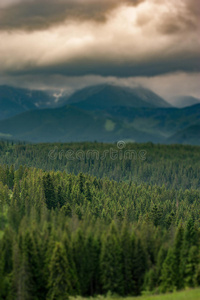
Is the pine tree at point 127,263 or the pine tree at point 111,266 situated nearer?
the pine tree at point 111,266

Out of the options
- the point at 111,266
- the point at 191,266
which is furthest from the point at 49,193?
the point at 191,266

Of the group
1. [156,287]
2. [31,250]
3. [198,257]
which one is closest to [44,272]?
[31,250]

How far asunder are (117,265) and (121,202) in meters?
99.3

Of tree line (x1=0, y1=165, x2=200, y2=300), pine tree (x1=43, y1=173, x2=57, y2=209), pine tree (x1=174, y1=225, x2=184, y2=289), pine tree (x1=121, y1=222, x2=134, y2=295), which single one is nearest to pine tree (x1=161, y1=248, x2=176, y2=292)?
tree line (x1=0, y1=165, x2=200, y2=300)

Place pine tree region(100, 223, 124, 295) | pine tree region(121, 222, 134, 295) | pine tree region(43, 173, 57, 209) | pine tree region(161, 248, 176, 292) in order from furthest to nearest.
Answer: pine tree region(43, 173, 57, 209), pine tree region(121, 222, 134, 295), pine tree region(100, 223, 124, 295), pine tree region(161, 248, 176, 292)

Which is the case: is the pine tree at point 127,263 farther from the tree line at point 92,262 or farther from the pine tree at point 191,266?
the pine tree at point 191,266

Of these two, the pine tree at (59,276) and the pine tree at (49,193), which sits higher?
the pine tree at (49,193)

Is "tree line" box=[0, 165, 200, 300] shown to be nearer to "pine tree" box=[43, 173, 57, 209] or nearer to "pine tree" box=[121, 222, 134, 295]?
"pine tree" box=[121, 222, 134, 295]

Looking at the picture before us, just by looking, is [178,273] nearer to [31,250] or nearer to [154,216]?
[31,250]

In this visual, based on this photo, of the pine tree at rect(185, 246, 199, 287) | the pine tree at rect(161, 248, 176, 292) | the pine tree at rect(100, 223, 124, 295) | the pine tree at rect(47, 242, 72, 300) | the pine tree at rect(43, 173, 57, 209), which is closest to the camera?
the pine tree at rect(185, 246, 199, 287)

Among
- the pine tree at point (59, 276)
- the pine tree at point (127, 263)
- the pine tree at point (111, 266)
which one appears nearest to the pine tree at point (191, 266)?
the pine tree at point (127, 263)

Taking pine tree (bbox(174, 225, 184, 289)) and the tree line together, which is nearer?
pine tree (bbox(174, 225, 184, 289))

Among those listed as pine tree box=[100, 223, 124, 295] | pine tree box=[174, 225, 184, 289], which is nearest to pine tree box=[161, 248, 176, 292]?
pine tree box=[174, 225, 184, 289]

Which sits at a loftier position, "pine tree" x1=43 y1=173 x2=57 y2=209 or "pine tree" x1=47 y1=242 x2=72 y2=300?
"pine tree" x1=43 y1=173 x2=57 y2=209
